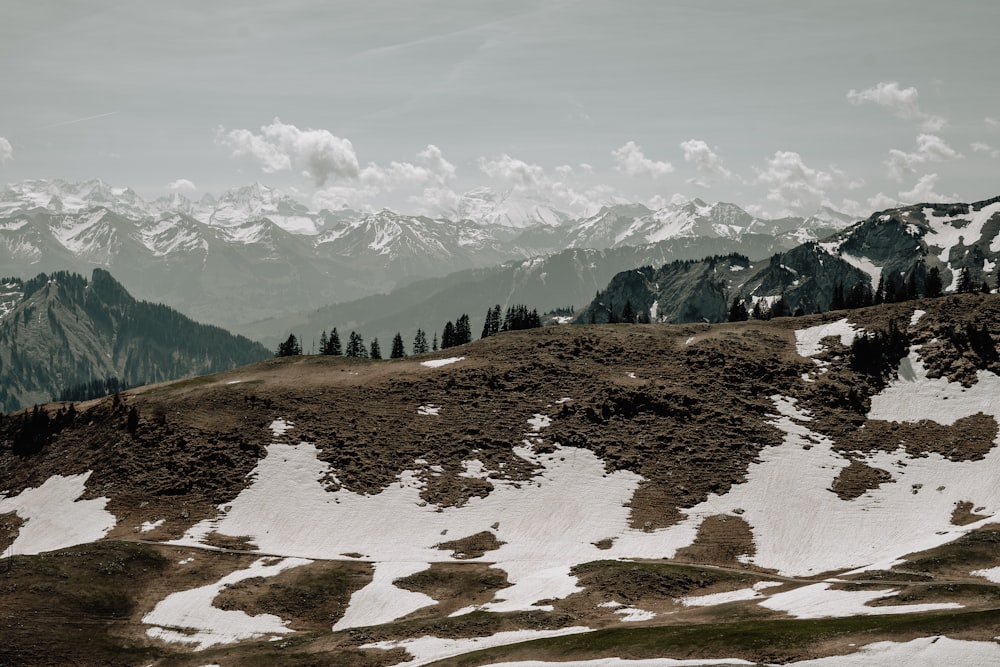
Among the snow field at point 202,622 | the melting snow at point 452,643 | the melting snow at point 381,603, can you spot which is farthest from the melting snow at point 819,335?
the snow field at point 202,622

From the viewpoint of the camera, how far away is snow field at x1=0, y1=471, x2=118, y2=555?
81.0 meters

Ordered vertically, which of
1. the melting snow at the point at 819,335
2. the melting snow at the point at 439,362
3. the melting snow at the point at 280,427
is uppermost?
the melting snow at the point at 439,362

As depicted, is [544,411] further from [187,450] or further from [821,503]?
[187,450]

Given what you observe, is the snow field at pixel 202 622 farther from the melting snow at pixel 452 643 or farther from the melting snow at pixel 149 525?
the melting snow at pixel 149 525

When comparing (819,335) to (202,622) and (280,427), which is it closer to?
(280,427)

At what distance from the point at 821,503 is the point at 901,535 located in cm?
850

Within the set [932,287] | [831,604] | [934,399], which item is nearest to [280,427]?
[831,604]

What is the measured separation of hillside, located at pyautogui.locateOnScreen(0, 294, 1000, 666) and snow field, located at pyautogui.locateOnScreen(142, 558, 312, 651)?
10.8 inches

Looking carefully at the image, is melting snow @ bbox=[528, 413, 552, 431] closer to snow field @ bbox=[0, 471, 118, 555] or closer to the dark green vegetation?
the dark green vegetation

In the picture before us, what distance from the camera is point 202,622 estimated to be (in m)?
61.4

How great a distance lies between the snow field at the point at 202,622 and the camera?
5912 cm

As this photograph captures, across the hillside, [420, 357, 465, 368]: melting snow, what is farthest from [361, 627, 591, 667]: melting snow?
[420, 357, 465, 368]: melting snow

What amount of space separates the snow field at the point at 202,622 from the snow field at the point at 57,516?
20396 millimetres

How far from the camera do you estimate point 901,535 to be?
7456 centimetres
